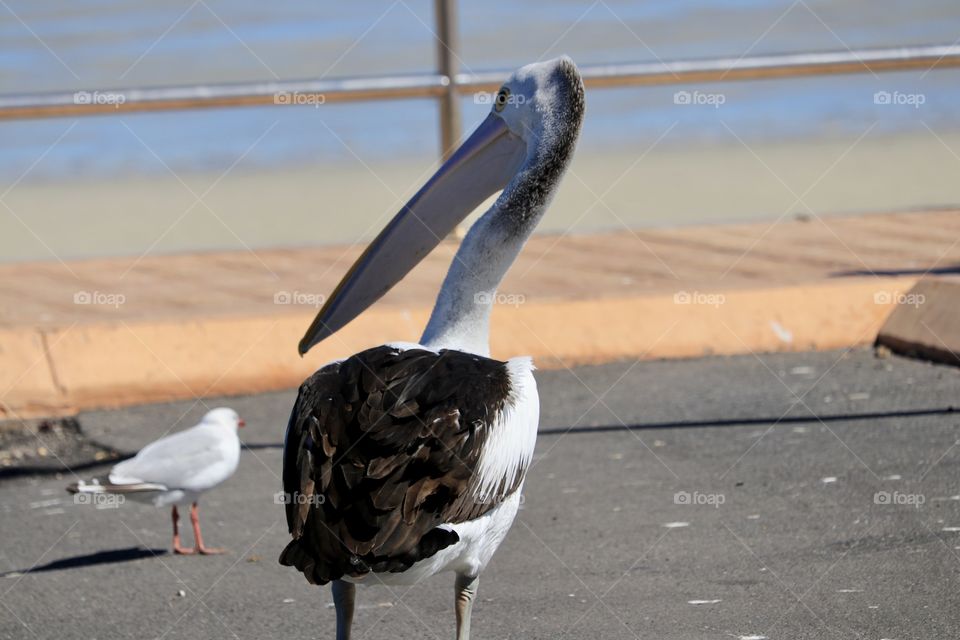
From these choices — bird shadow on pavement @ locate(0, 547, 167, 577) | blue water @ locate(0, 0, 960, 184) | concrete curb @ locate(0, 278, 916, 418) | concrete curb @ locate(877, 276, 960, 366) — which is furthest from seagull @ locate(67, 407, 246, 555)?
blue water @ locate(0, 0, 960, 184)

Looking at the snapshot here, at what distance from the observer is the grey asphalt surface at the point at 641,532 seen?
468cm

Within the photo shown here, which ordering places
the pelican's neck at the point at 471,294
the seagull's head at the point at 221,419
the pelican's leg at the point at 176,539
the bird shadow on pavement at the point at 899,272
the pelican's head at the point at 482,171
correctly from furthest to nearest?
the bird shadow on pavement at the point at 899,272
the seagull's head at the point at 221,419
the pelican's leg at the point at 176,539
the pelican's head at the point at 482,171
the pelican's neck at the point at 471,294

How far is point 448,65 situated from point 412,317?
2161 mm

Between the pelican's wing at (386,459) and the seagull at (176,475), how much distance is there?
171 centimetres

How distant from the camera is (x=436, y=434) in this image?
3828mm

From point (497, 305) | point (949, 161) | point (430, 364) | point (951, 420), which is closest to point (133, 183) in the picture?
point (949, 161)

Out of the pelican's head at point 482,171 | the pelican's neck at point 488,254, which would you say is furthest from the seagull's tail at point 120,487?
the pelican's neck at point 488,254

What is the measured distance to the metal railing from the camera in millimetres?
8852

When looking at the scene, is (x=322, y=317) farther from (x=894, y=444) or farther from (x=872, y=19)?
(x=872, y=19)

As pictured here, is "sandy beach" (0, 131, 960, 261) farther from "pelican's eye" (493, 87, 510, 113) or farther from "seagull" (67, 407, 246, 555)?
"pelican's eye" (493, 87, 510, 113)

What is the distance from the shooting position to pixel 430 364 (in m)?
4.01

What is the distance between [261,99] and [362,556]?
587 cm

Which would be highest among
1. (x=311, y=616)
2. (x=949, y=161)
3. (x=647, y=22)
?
(x=647, y=22)

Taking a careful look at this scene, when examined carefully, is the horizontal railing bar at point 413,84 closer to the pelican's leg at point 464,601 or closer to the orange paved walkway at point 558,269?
the orange paved walkway at point 558,269
